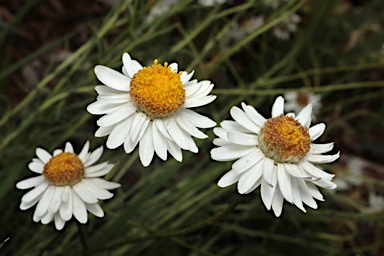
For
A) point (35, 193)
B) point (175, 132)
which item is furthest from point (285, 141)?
point (35, 193)

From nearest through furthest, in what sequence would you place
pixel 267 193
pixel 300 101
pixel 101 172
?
pixel 267 193
pixel 101 172
pixel 300 101

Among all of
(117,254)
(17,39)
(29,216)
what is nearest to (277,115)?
(117,254)

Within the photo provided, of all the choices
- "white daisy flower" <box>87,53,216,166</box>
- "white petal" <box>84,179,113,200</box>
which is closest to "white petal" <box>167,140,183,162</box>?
"white daisy flower" <box>87,53,216,166</box>

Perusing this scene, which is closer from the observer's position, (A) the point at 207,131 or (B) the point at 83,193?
(B) the point at 83,193

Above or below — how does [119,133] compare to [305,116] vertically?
below

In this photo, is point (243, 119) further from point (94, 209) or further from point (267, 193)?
point (94, 209)

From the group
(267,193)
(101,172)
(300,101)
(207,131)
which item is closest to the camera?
(267,193)

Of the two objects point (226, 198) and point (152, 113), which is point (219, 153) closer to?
point (152, 113)

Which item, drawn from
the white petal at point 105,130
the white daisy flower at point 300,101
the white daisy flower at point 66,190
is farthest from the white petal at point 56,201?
the white daisy flower at point 300,101
